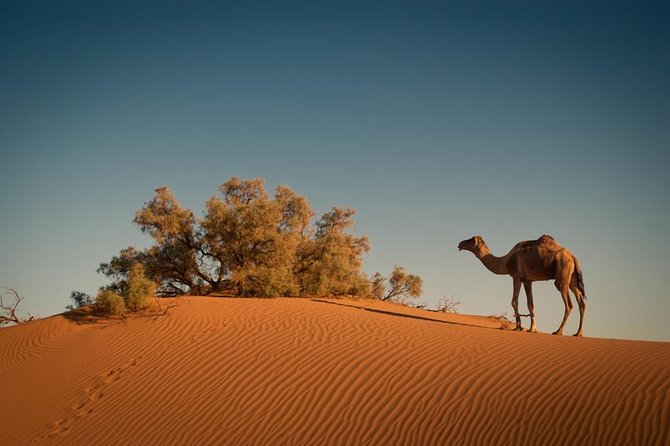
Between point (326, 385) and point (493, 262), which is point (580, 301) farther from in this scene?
point (326, 385)

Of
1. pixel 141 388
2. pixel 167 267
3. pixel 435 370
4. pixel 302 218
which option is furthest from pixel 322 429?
pixel 302 218

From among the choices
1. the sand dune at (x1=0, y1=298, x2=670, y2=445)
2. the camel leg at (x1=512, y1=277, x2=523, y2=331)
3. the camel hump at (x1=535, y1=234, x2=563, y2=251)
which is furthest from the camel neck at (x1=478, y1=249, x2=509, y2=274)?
the sand dune at (x1=0, y1=298, x2=670, y2=445)

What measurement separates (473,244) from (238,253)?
10.7 m

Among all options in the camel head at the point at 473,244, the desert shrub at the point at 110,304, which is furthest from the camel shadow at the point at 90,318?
the camel head at the point at 473,244

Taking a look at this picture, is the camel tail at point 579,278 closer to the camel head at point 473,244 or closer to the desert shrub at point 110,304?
the camel head at point 473,244

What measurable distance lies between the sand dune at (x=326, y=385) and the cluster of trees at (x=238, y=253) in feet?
23.7

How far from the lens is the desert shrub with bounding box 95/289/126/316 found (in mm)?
14531

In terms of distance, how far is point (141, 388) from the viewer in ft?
33.4

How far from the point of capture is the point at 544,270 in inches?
525

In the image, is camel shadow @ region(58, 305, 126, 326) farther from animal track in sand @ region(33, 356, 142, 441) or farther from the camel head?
the camel head

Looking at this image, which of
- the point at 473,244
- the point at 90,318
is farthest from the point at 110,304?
the point at 473,244

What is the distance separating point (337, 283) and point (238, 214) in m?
5.91

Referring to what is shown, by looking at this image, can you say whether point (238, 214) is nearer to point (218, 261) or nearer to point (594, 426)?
point (218, 261)

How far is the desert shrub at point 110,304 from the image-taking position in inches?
572
